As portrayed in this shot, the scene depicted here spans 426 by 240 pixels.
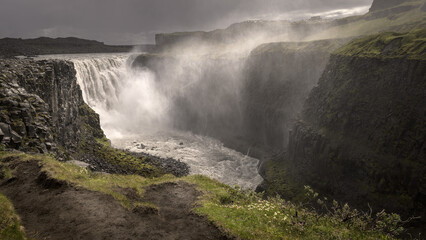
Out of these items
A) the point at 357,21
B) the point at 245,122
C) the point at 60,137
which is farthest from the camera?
the point at 357,21

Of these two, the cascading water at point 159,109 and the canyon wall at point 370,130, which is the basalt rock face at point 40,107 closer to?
the cascading water at point 159,109

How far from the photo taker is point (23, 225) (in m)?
13.7

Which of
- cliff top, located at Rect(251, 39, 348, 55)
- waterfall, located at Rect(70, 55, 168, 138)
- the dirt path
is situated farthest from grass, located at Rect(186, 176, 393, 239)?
waterfall, located at Rect(70, 55, 168, 138)

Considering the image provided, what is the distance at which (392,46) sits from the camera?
45969 mm

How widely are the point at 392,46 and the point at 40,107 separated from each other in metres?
53.4

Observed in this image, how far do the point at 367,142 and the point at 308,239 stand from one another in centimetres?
3473

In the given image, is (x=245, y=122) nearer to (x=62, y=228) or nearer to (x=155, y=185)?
(x=155, y=185)

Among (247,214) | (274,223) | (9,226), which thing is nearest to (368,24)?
(247,214)

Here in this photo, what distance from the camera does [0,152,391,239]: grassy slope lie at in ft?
47.7

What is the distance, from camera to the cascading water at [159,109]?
6362 centimetres

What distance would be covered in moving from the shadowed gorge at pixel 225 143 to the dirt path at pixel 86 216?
0.31 feet

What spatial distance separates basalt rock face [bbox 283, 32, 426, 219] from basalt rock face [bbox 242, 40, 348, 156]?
12.4 metres

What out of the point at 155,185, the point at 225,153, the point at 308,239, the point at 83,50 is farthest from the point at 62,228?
the point at 83,50

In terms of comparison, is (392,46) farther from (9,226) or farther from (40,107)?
(9,226)
